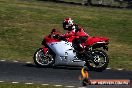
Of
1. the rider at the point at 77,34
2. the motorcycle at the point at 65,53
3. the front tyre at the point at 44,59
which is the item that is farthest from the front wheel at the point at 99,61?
the front tyre at the point at 44,59

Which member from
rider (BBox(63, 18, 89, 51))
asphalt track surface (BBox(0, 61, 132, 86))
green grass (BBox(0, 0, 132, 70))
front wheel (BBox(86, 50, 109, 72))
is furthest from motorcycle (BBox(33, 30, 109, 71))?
green grass (BBox(0, 0, 132, 70))

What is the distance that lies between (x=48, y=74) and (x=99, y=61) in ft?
7.42

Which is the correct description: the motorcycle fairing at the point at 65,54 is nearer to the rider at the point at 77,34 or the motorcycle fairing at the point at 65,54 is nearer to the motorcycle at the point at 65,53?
the motorcycle at the point at 65,53

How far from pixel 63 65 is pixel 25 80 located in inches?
120

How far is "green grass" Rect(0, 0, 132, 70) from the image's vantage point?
22.3m

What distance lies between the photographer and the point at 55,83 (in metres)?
15.0

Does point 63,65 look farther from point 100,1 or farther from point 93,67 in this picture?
point 100,1

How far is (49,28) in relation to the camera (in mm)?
29922

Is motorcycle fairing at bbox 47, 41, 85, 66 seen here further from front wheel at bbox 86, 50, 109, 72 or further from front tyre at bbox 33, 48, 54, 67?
front wheel at bbox 86, 50, 109, 72

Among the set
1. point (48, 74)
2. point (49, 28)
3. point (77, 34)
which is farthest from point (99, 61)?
point (49, 28)

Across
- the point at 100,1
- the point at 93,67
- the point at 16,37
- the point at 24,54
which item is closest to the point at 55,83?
the point at 93,67

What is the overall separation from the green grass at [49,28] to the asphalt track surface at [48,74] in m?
2.19

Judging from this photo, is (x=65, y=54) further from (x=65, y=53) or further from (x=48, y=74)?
(x=48, y=74)

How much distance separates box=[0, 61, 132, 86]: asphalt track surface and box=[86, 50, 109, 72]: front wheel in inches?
10.3
